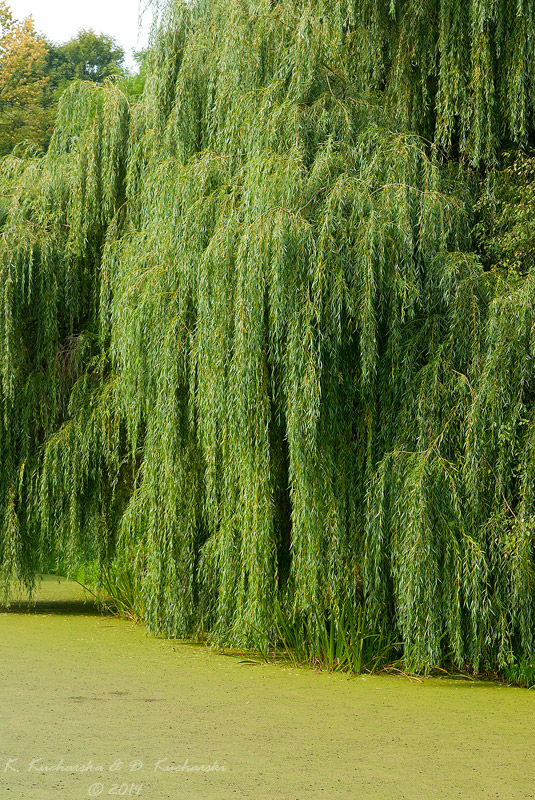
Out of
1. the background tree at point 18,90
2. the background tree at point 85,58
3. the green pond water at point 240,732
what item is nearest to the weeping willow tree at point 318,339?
the green pond water at point 240,732

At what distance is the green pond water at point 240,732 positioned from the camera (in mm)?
3834

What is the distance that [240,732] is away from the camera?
461cm

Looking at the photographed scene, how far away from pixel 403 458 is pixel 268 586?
122 centimetres

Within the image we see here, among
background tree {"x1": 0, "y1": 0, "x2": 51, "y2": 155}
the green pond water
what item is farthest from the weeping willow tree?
background tree {"x1": 0, "y1": 0, "x2": 51, "y2": 155}

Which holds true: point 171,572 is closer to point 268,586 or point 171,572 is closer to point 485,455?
point 268,586

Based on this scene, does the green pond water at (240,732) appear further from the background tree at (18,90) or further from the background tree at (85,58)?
the background tree at (85,58)

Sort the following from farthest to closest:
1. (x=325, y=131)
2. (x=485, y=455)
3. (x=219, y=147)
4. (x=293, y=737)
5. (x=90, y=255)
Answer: (x=90, y=255) → (x=219, y=147) → (x=325, y=131) → (x=485, y=455) → (x=293, y=737)

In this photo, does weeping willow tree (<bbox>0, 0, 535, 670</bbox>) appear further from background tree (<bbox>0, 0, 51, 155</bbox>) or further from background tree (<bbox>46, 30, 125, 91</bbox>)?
background tree (<bbox>46, 30, 125, 91</bbox>)

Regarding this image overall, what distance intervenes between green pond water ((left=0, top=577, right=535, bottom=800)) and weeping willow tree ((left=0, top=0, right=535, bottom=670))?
1.64ft

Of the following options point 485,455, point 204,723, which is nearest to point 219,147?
point 485,455

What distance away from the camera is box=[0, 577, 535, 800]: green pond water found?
383 cm

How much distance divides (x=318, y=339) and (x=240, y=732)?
8.19ft

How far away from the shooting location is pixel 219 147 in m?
7.28

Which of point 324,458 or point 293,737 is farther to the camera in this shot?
point 324,458
